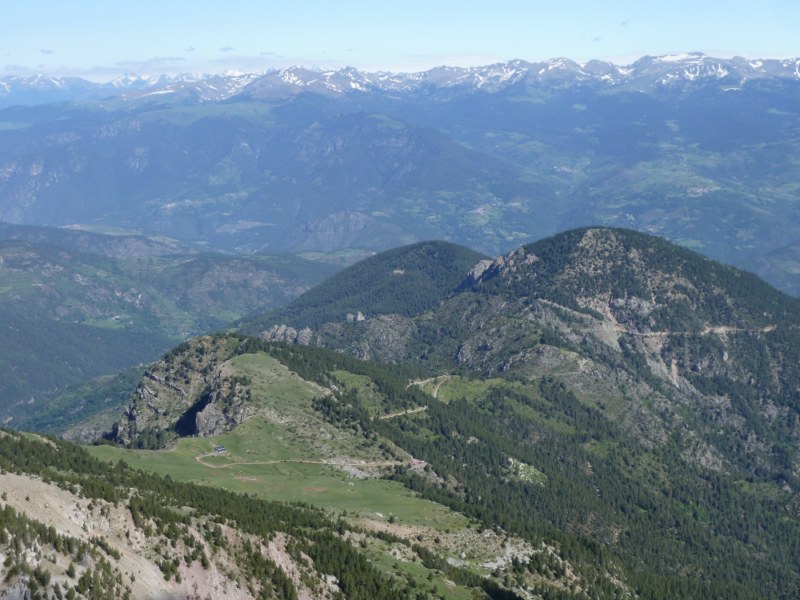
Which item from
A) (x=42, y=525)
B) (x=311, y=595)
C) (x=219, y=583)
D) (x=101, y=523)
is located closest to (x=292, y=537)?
(x=311, y=595)

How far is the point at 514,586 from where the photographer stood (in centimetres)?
19438

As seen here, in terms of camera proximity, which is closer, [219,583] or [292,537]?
[219,583]

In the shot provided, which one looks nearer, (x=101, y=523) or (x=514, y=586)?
(x=101, y=523)

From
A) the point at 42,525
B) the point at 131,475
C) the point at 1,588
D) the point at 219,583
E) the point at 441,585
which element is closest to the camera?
the point at 1,588

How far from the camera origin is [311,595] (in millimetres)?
151500

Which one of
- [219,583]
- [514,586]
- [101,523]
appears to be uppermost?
[101,523]

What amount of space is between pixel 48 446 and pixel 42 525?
3112 inches

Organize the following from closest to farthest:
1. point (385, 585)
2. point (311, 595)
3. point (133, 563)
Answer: point (133, 563), point (311, 595), point (385, 585)

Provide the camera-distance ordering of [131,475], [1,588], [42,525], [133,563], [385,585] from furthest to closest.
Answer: [131,475] → [385,585] → [133,563] → [42,525] → [1,588]

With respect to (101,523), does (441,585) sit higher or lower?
lower

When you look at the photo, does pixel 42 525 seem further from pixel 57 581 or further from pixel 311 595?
pixel 311 595

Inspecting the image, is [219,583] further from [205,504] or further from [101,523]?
[205,504]

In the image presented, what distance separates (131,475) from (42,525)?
2715 inches

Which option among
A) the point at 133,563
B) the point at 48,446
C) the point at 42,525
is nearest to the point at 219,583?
the point at 133,563
